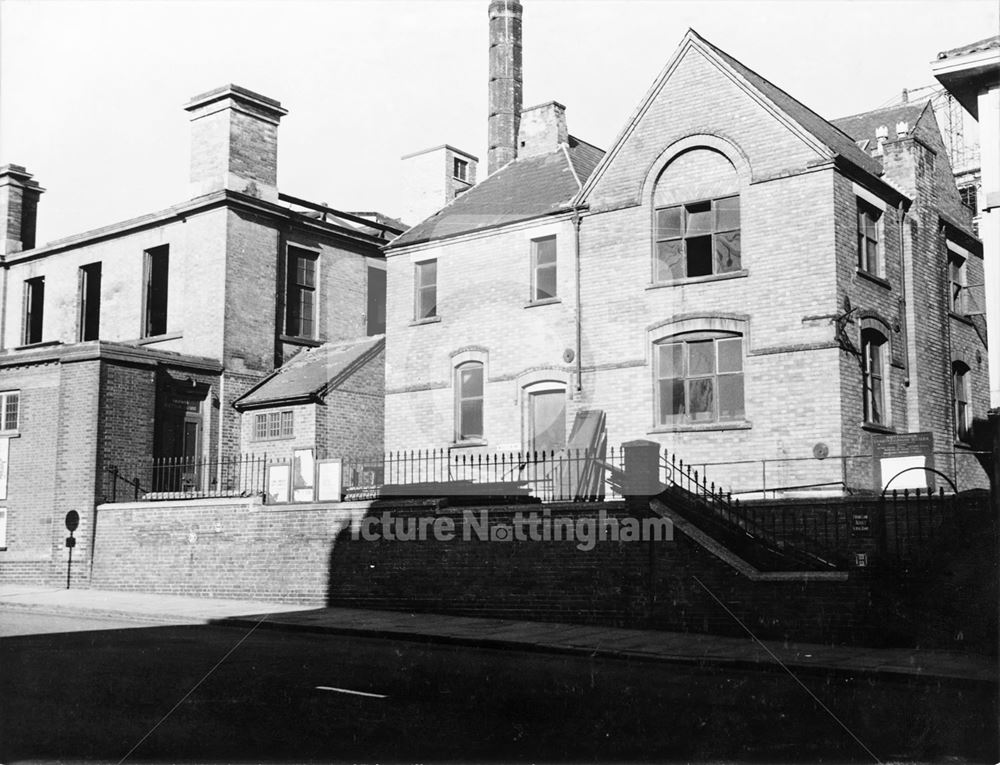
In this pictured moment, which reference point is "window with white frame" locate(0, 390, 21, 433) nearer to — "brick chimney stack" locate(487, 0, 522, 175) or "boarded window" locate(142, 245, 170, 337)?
"boarded window" locate(142, 245, 170, 337)

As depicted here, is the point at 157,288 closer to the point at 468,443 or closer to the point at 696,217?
the point at 468,443

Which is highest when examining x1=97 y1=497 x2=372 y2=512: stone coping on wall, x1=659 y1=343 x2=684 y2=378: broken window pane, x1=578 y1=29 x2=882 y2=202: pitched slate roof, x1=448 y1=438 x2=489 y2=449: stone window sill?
x1=578 y1=29 x2=882 y2=202: pitched slate roof

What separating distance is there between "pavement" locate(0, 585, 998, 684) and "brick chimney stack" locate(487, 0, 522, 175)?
1628cm

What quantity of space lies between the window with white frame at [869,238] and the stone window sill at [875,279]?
0.15 meters

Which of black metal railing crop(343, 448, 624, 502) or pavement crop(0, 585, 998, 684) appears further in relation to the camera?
black metal railing crop(343, 448, 624, 502)

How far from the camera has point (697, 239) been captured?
21781mm

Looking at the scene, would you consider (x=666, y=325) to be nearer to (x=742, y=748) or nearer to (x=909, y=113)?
(x=909, y=113)

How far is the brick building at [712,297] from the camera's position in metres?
20.2

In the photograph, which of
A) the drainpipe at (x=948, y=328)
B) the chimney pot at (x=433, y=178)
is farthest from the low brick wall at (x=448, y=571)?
the chimney pot at (x=433, y=178)

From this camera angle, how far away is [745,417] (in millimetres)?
20453

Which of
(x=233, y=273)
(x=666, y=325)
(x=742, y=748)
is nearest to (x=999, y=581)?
(x=742, y=748)

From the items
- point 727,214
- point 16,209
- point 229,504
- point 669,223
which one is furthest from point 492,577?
point 16,209

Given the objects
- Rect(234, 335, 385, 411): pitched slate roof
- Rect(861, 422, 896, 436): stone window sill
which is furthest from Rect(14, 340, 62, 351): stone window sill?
Rect(861, 422, 896, 436): stone window sill

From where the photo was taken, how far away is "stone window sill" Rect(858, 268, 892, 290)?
2086cm
